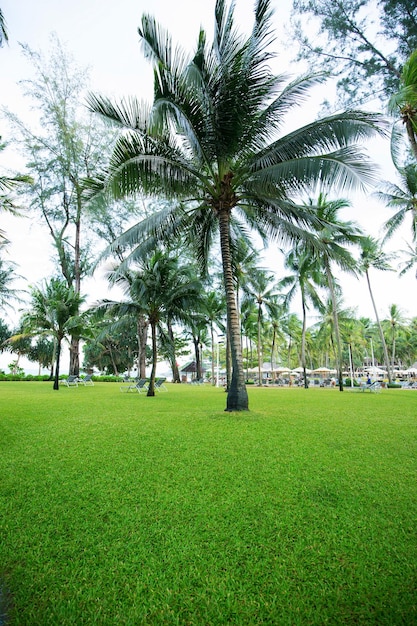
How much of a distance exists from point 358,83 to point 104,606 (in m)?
11.0

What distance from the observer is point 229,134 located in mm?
7562

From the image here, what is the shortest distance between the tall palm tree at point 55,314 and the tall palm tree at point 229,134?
446 inches

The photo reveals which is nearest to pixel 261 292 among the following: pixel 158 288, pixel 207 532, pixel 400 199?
pixel 400 199

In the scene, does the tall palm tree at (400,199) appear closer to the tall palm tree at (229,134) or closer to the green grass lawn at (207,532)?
the tall palm tree at (229,134)

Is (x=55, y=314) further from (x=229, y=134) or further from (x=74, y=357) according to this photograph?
(x=229, y=134)

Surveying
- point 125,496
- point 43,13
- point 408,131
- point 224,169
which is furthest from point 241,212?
point 125,496

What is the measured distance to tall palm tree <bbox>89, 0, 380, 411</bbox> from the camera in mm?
7016

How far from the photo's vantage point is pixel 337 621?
1696mm

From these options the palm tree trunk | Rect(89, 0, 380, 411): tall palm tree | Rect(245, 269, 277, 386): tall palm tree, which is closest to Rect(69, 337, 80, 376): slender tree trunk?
Rect(245, 269, 277, 386): tall palm tree

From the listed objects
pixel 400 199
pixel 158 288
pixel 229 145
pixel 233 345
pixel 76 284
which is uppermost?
pixel 400 199

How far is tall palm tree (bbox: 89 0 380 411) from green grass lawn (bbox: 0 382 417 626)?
150 inches

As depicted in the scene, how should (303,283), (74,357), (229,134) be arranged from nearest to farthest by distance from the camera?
(229,134)
(74,357)
(303,283)

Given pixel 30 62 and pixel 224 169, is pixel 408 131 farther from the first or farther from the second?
pixel 30 62

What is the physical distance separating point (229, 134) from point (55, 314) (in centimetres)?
1412
